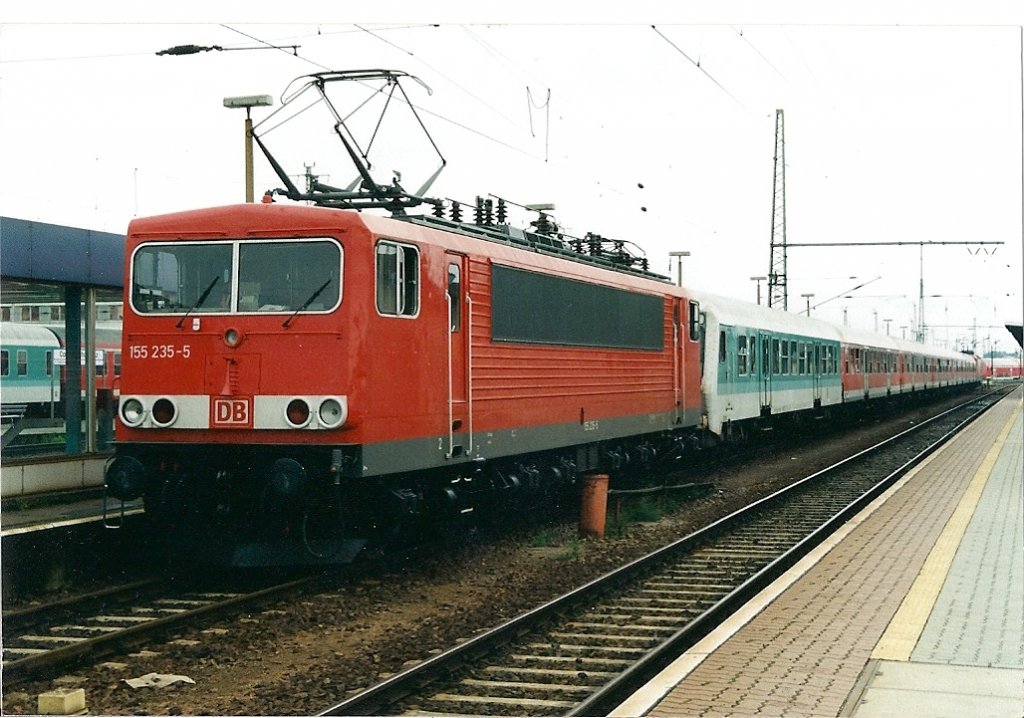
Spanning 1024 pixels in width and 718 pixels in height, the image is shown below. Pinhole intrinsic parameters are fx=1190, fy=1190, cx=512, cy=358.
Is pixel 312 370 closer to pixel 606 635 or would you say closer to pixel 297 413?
pixel 297 413

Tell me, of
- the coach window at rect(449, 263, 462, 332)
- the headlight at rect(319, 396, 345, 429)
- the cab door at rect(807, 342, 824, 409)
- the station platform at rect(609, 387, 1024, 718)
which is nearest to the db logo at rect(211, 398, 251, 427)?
the headlight at rect(319, 396, 345, 429)

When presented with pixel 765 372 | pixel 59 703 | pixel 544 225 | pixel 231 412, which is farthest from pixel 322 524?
pixel 765 372

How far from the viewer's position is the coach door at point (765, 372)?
27.3 m

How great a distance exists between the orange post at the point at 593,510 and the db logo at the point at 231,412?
5251mm

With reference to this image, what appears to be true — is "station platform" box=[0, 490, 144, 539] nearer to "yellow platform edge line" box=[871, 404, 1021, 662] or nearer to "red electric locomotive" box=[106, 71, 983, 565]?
"red electric locomotive" box=[106, 71, 983, 565]

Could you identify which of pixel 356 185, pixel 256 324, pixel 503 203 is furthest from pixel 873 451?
pixel 256 324

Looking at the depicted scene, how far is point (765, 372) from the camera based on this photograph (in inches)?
1097

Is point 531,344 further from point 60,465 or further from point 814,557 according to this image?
point 60,465

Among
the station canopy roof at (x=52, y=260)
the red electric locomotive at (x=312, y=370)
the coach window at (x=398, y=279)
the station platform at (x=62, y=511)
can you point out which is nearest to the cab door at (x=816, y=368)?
the red electric locomotive at (x=312, y=370)

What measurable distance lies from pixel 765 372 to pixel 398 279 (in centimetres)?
1859

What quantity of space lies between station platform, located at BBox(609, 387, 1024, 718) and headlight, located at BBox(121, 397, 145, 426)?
5.33m

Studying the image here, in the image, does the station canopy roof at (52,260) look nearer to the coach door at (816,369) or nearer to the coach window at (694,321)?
the coach window at (694,321)

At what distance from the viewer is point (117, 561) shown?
11391mm

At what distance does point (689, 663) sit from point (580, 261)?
27.9ft
